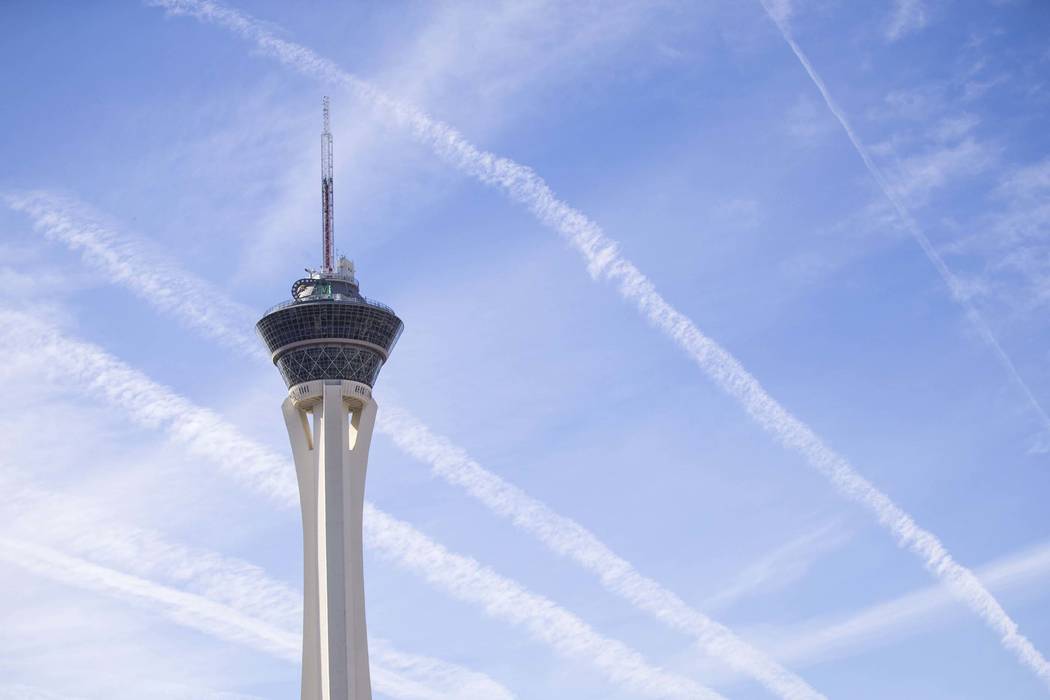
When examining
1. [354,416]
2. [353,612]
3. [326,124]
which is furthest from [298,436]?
[326,124]

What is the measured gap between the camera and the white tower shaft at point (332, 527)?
15262cm

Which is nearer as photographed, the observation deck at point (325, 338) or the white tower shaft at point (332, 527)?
the white tower shaft at point (332, 527)

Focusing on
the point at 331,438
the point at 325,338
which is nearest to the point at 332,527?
the point at 331,438

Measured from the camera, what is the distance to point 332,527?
157 meters

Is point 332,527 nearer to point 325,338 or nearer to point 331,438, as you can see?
point 331,438

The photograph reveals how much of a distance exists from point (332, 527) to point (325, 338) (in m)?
20.0

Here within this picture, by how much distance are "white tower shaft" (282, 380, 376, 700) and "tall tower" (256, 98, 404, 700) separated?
93mm

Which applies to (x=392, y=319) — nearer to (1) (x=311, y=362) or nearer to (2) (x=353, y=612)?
(1) (x=311, y=362)

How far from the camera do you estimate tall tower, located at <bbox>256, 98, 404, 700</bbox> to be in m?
153

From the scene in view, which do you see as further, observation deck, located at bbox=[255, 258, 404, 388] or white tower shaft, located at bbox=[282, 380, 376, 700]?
observation deck, located at bbox=[255, 258, 404, 388]

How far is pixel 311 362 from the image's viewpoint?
164750 mm

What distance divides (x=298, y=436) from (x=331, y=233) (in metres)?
25.9

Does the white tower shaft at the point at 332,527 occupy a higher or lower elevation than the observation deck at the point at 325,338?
lower

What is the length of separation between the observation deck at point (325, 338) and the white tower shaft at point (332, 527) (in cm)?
169
